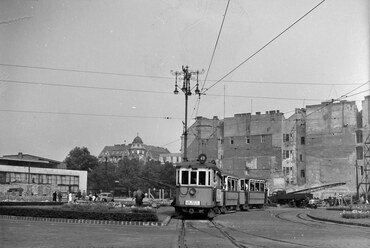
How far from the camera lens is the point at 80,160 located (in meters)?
124

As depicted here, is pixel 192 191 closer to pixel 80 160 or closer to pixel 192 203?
pixel 192 203

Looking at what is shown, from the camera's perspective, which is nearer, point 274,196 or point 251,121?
point 274,196

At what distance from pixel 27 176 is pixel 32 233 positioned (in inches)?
2873

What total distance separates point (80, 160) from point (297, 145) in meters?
63.5

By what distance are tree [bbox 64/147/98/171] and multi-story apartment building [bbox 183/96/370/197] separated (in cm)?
4155

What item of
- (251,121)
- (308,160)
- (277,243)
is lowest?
(277,243)

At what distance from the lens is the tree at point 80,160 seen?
12250cm

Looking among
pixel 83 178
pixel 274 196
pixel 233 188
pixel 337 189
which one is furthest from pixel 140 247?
pixel 83 178

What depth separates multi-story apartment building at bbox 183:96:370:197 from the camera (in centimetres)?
7331

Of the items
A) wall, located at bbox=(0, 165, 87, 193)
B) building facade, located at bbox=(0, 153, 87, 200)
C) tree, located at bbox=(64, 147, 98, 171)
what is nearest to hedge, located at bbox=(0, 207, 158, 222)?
building facade, located at bbox=(0, 153, 87, 200)

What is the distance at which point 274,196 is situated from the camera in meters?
59.8

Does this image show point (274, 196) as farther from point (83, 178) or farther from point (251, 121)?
point (83, 178)

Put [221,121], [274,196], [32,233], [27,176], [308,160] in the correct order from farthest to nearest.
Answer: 1. [221,121]
2. [27,176]
3. [308,160]
4. [274,196]
5. [32,233]

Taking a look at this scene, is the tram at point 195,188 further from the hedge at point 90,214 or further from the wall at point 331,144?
the wall at point 331,144
